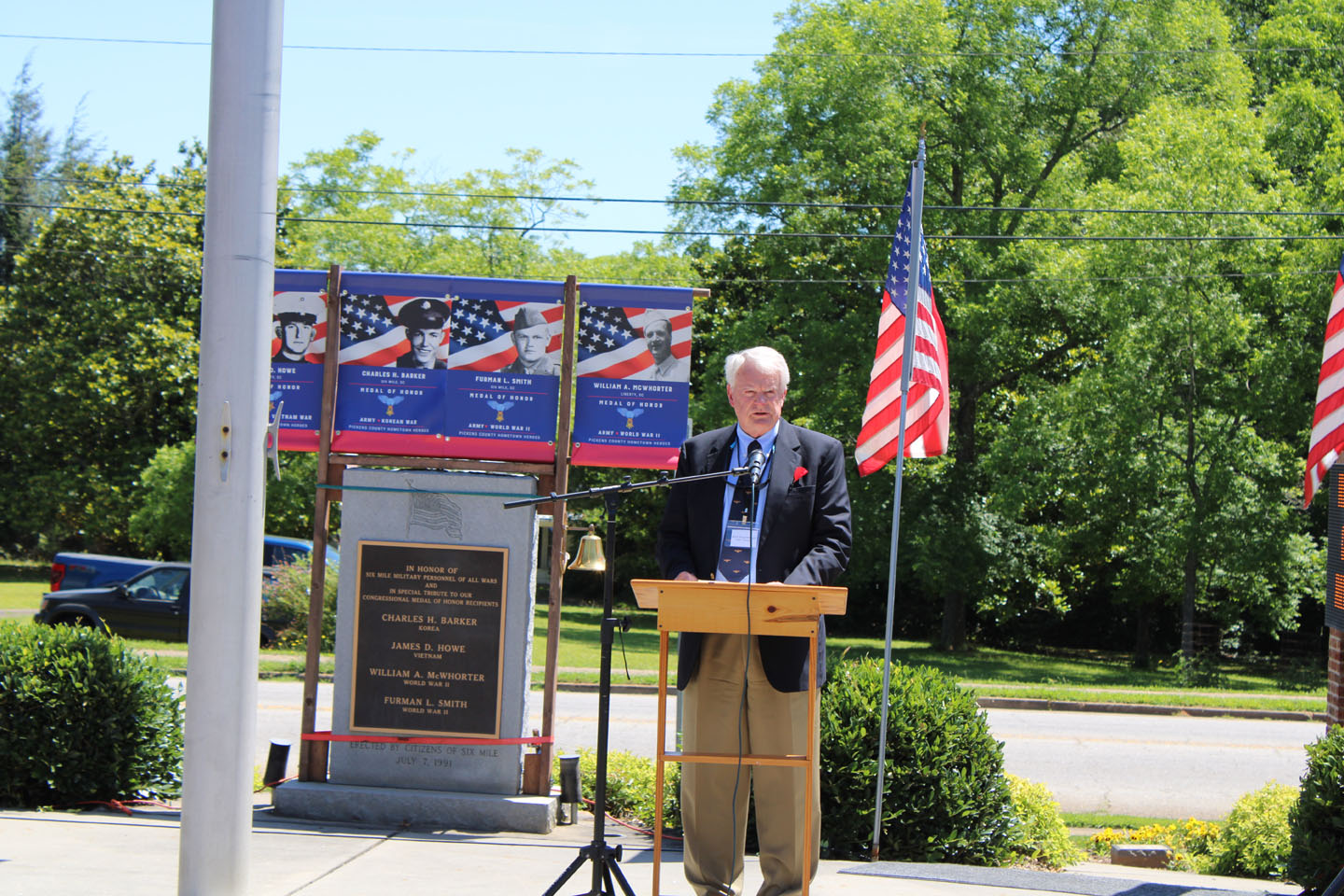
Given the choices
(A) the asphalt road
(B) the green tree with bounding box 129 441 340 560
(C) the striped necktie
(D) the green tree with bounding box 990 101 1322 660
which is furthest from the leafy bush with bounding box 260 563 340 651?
(C) the striped necktie

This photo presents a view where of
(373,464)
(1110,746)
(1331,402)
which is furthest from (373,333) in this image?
(1110,746)

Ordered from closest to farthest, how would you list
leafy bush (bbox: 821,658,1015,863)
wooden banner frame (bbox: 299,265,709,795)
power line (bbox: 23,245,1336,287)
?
leafy bush (bbox: 821,658,1015,863), wooden banner frame (bbox: 299,265,709,795), power line (bbox: 23,245,1336,287)

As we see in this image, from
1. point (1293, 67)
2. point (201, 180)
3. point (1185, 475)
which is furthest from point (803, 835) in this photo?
point (201, 180)

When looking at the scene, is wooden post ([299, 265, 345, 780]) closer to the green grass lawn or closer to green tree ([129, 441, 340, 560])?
the green grass lawn

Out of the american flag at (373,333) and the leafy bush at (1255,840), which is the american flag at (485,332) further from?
the leafy bush at (1255,840)

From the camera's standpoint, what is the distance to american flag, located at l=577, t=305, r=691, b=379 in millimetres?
7758

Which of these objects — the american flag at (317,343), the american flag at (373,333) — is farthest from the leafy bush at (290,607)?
the american flag at (373,333)

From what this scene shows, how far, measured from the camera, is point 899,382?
26.0 ft

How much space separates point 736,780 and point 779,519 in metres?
1.10

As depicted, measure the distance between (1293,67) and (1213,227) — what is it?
1044 cm

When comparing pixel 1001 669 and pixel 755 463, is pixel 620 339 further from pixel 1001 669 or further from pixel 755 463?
pixel 1001 669

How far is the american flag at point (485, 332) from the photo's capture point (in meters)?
7.78

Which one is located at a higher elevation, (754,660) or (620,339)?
(620,339)

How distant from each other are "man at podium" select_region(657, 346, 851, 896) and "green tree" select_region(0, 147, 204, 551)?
32.7 meters
